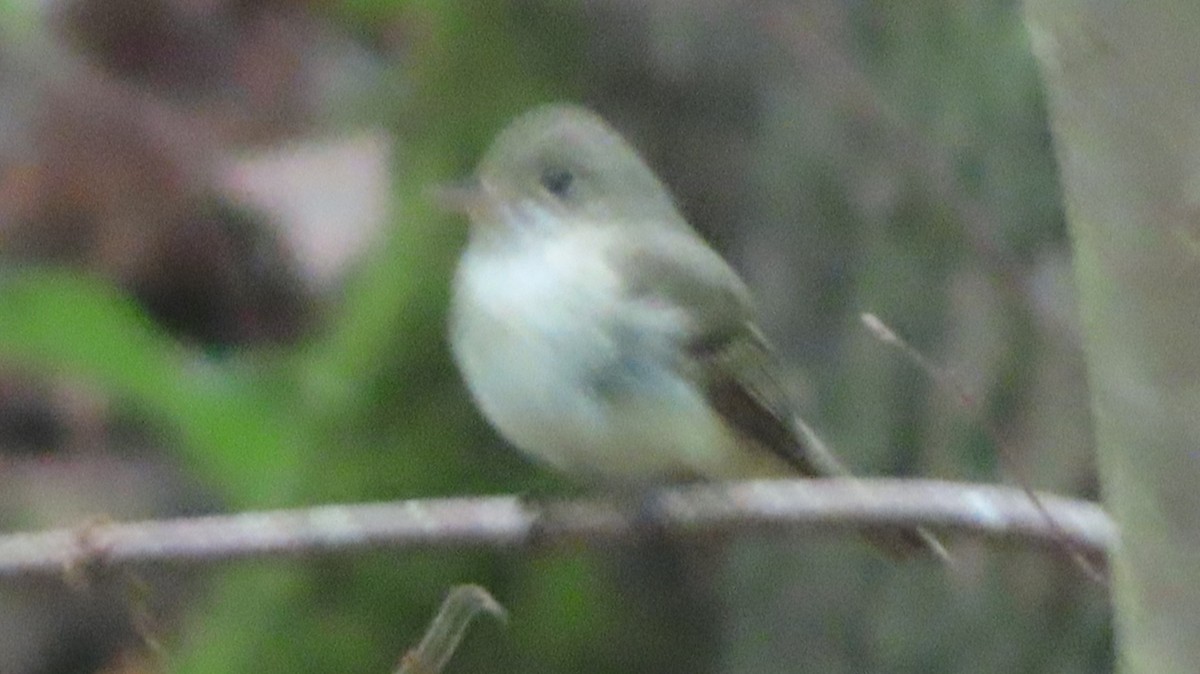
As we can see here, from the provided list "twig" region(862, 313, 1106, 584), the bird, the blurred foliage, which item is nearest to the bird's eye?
the bird

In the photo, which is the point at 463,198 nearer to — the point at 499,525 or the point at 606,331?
the point at 606,331

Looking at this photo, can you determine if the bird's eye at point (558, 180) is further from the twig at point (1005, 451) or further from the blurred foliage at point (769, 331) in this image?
the twig at point (1005, 451)

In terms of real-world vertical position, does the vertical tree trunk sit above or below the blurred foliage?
above

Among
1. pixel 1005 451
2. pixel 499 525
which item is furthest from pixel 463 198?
pixel 1005 451

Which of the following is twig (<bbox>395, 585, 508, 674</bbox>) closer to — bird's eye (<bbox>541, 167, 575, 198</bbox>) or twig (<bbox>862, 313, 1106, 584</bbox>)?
twig (<bbox>862, 313, 1106, 584</bbox>)

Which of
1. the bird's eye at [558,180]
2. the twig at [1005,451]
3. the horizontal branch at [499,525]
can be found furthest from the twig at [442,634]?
the bird's eye at [558,180]
